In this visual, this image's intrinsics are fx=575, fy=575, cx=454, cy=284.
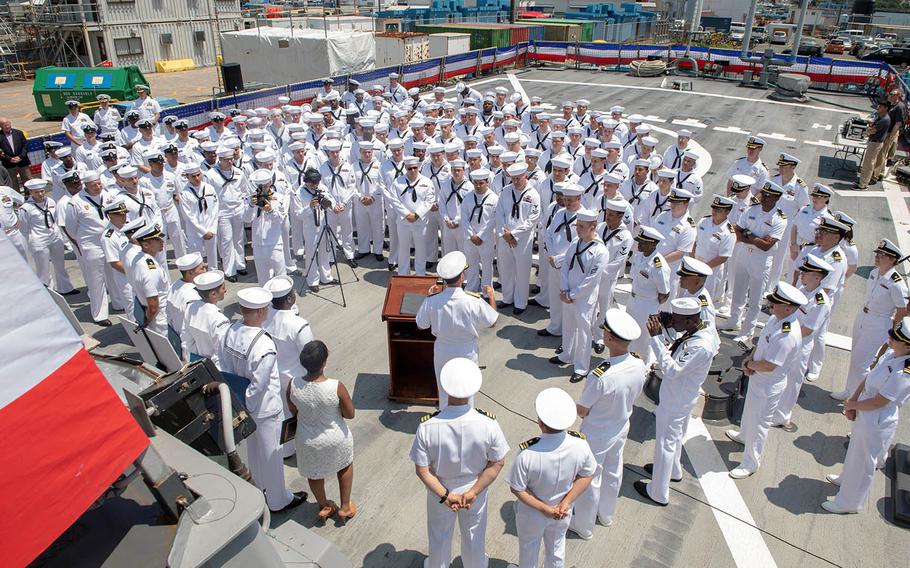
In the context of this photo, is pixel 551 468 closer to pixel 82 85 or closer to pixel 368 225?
pixel 368 225

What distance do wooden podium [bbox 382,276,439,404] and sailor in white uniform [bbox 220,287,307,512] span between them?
1.93 metres

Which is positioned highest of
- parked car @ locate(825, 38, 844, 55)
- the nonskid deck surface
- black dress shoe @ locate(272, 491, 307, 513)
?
parked car @ locate(825, 38, 844, 55)

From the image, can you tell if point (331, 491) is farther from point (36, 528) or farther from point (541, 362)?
point (36, 528)

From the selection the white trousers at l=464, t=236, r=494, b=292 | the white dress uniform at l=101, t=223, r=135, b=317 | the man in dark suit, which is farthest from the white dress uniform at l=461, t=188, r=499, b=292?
the man in dark suit

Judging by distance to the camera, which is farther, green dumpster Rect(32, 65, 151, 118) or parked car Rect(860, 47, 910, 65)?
parked car Rect(860, 47, 910, 65)

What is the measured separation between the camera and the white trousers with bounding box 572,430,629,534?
190 inches

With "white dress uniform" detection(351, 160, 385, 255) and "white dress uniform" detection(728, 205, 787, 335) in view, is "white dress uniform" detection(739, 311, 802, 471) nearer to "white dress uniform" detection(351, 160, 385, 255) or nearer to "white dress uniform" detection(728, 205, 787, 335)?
"white dress uniform" detection(728, 205, 787, 335)

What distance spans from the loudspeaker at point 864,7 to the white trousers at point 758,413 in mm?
85590

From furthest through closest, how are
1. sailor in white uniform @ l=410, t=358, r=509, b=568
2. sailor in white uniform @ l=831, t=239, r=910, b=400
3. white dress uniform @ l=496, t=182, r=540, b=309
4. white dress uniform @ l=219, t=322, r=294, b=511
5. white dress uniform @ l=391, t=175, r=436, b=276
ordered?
white dress uniform @ l=391, t=175, r=436, b=276 < white dress uniform @ l=496, t=182, r=540, b=309 < sailor in white uniform @ l=831, t=239, r=910, b=400 < white dress uniform @ l=219, t=322, r=294, b=511 < sailor in white uniform @ l=410, t=358, r=509, b=568

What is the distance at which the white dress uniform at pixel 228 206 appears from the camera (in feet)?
32.8

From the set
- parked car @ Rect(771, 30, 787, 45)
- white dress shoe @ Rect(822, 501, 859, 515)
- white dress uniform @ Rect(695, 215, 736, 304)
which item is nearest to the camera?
white dress shoe @ Rect(822, 501, 859, 515)

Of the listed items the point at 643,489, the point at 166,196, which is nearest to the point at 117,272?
the point at 166,196

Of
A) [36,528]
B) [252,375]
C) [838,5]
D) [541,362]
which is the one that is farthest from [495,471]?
[838,5]

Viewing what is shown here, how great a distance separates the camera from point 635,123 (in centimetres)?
1214
